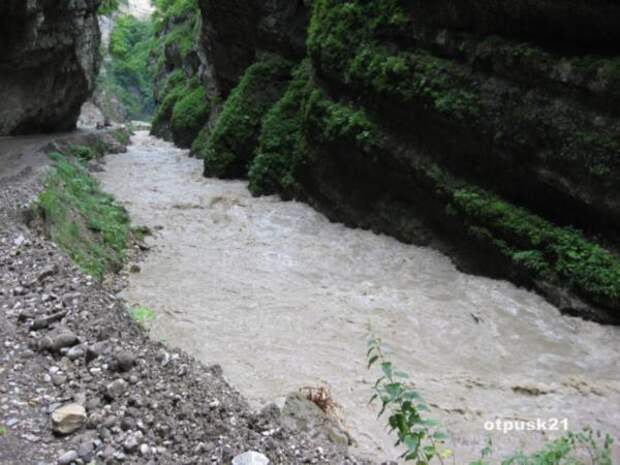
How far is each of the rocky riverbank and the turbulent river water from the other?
1571 millimetres

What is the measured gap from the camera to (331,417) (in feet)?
17.2

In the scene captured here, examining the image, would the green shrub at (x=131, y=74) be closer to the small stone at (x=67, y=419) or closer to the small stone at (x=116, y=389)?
the small stone at (x=116, y=389)

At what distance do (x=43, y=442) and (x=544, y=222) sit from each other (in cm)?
849

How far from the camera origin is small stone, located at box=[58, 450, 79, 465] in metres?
3.44

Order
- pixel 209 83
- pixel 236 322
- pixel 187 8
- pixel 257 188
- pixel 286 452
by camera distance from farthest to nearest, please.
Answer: pixel 187 8, pixel 209 83, pixel 257 188, pixel 236 322, pixel 286 452

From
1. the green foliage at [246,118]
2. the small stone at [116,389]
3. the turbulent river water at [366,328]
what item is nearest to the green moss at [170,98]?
the green foliage at [246,118]

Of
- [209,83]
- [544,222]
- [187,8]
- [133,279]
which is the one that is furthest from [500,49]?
[187,8]

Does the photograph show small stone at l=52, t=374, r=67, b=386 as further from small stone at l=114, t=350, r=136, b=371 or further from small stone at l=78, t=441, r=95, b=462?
small stone at l=78, t=441, r=95, b=462

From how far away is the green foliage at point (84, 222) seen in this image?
356 inches

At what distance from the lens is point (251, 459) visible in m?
3.43

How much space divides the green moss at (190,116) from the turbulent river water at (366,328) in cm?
1894

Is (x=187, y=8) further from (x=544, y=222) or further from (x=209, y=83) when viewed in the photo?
(x=544, y=222)

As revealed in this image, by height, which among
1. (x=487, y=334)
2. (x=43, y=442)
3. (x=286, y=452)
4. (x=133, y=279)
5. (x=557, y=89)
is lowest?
(x=133, y=279)

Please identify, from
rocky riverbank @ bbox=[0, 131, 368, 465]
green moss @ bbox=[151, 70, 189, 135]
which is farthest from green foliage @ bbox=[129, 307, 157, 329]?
green moss @ bbox=[151, 70, 189, 135]
